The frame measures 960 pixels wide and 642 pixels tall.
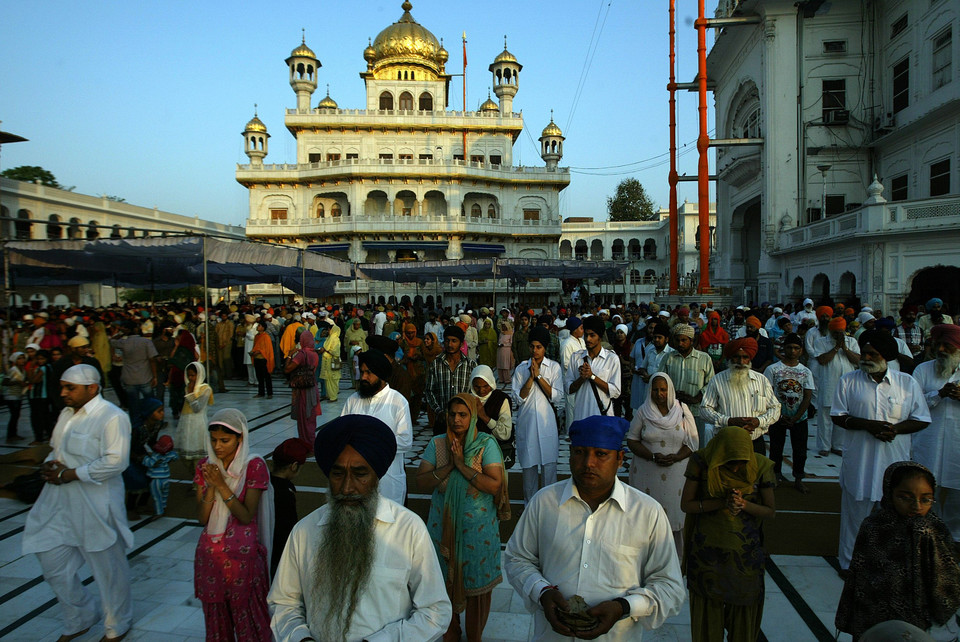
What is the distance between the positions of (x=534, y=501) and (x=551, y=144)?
132ft

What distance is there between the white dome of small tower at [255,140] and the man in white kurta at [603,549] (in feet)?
129

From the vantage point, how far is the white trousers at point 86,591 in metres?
3.01

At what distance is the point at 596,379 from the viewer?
4.68 m

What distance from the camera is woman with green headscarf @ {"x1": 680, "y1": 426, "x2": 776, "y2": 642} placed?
2455 millimetres

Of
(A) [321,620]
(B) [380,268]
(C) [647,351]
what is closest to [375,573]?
(A) [321,620]

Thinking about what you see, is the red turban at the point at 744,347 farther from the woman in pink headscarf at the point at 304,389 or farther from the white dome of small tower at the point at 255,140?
the white dome of small tower at the point at 255,140

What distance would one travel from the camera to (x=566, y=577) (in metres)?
1.89

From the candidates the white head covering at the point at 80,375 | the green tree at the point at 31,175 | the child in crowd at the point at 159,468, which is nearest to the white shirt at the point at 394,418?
the white head covering at the point at 80,375

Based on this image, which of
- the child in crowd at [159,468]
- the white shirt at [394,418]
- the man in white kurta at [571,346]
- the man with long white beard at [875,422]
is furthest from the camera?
the man in white kurta at [571,346]

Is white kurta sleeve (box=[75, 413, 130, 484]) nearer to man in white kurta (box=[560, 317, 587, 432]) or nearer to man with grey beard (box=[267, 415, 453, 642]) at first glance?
man with grey beard (box=[267, 415, 453, 642])

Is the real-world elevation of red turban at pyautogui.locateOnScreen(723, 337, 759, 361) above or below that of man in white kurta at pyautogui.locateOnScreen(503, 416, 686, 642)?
above

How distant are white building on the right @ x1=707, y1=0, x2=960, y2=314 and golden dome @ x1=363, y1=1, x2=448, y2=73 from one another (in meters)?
21.1

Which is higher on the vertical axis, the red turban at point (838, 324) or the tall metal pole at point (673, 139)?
the tall metal pole at point (673, 139)

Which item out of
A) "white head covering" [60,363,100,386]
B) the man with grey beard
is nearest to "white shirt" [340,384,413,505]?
"white head covering" [60,363,100,386]
